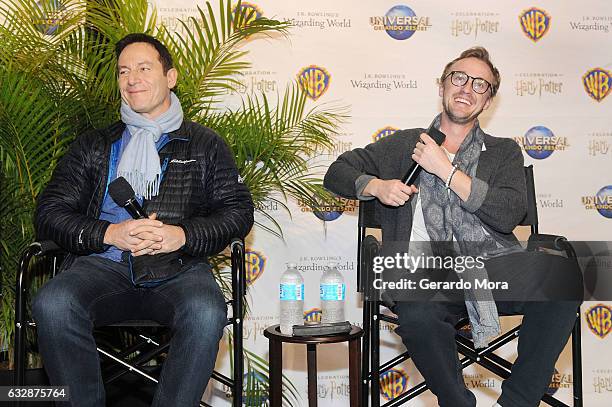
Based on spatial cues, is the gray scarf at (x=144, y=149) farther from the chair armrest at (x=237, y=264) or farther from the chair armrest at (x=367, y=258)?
the chair armrest at (x=367, y=258)

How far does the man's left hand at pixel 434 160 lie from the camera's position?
2447 mm

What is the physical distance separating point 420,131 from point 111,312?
133 centimetres

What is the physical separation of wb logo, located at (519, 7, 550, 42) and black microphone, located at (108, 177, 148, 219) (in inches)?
94.9

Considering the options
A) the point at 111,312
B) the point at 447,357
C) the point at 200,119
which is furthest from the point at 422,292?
the point at 200,119

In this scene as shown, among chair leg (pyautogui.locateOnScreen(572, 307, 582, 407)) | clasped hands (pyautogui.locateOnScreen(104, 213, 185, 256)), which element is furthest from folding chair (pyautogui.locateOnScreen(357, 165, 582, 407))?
clasped hands (pyautogui.locateOnScreen(104, 213, 185, 256))

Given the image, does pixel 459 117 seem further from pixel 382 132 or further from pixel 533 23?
pixel 533 23

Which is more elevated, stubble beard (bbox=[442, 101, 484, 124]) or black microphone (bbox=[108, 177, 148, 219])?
stubble beard (bbox=[442, 101, 484, 124])

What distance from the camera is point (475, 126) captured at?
274 centimetres

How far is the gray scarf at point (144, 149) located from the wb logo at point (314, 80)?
110cm

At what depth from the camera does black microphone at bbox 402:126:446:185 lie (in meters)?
2.48

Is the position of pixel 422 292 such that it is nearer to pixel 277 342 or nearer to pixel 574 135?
pixel 277 342

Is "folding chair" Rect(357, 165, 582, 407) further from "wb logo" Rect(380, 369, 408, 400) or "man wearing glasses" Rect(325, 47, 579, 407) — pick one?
"wb logo" Rect(380, 369, 408, 400)

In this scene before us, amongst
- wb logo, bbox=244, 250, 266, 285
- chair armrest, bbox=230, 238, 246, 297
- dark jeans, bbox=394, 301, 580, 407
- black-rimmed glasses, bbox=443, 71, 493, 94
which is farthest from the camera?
wb logo, bbox=244, 250, 266, 285

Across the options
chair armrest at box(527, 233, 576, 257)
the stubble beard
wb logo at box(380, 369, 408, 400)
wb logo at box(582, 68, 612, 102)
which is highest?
wb logo at box(582, 68, 612, 102)
